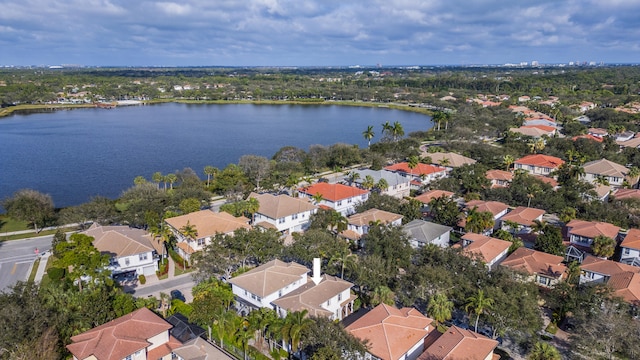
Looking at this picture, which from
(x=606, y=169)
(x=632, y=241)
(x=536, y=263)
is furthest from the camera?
(x=606, y=169)

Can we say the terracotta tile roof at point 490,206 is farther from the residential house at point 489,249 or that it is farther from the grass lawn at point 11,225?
the grass lawn at point 11,225

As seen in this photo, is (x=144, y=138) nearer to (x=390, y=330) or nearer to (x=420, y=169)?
(x=420, y=169)

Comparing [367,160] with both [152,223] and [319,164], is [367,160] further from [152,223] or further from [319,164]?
[152,223]

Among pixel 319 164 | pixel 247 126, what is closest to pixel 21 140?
pixel 247 126

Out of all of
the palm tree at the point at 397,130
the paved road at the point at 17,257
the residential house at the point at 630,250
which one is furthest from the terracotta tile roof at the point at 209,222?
the palm tree at the point at 397,130

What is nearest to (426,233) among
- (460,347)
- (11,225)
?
(460,347)

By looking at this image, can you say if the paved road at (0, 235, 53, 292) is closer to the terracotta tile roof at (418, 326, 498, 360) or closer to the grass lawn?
the grass lawn
